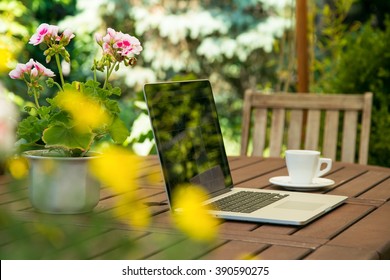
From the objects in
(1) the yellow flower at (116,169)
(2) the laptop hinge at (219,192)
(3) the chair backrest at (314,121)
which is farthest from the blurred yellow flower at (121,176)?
(3) the chair backrest at (314,121)

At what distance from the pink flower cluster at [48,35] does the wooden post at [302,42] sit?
2.55m

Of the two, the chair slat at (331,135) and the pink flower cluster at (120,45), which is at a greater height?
the pink flower cluster at (120,45)

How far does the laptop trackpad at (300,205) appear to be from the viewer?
4.38 ft

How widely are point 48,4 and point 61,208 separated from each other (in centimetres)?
482

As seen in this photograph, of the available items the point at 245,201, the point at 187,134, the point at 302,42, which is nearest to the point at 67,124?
the point at 187,134

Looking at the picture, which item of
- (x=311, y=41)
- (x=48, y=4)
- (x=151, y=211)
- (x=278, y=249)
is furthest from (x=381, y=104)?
(x=48, y=4)

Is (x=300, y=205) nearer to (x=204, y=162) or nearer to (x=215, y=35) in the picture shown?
(x=204, y=162)

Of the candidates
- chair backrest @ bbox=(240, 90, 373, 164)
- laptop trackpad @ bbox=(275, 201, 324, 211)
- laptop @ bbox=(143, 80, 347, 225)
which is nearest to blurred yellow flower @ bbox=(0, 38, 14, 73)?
laptop @ bbox=(143, 80, 347, 225)

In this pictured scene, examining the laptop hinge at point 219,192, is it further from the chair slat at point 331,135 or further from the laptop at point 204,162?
the chair slat at point 331,135

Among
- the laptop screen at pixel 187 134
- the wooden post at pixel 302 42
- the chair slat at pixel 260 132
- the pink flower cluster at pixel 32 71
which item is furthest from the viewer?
the wooden post at pixel 302 42

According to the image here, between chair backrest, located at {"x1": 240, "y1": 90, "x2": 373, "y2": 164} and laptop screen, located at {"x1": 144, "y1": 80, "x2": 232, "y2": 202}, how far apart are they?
1.05 metres

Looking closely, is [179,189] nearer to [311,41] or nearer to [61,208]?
[61,208]

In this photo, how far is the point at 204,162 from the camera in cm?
143

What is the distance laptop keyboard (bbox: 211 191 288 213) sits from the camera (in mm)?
1302
